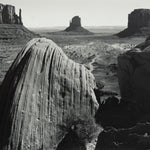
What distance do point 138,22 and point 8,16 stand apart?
4097 centimetres

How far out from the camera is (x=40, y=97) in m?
12.3

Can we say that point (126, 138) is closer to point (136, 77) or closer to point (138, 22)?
point (136, 77)

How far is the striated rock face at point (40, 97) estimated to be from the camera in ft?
38.0

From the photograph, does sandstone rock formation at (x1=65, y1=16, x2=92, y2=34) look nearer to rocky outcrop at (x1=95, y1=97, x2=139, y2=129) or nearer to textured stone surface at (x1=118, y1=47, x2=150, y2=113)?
textured stone surface at (x1=118, y1=47, x2=150, y2=113)

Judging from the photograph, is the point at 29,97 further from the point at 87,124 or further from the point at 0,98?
the point at 87,124

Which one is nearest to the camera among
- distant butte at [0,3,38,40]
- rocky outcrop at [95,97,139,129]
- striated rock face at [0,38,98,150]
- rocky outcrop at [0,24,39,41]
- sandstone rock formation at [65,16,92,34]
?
striated rock face at [0,38,98,150]

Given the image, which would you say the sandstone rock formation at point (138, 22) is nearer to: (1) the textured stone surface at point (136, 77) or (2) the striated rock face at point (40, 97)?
(1) the textured stone surface at point (136, 77)

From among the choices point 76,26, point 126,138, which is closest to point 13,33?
point 76,26

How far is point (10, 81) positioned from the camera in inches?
510

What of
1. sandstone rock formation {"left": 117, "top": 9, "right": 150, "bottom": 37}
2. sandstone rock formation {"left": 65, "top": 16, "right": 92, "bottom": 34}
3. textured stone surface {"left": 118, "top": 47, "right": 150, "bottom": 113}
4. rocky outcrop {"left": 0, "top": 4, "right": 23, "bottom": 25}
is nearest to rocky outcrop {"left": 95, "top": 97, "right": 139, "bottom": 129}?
textured stone surface {"left": 118, "top": 47, "right": 150, "bottom": 113}

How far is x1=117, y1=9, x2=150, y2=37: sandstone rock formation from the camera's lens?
119m

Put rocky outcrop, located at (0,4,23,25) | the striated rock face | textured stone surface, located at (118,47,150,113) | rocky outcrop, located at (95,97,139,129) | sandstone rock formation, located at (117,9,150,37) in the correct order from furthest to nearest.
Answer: sandstone rock formation, located at (117,9,150,37) < rocky outcrop, located at (0,4,23,25) < textured stone surface, located at (118,47,150,113) < rocky outcrop, located at (95,97,139,129) < the striated rock face

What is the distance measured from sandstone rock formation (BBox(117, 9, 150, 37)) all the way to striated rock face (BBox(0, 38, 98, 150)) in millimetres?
104675

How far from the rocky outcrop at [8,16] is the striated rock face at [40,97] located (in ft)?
313
